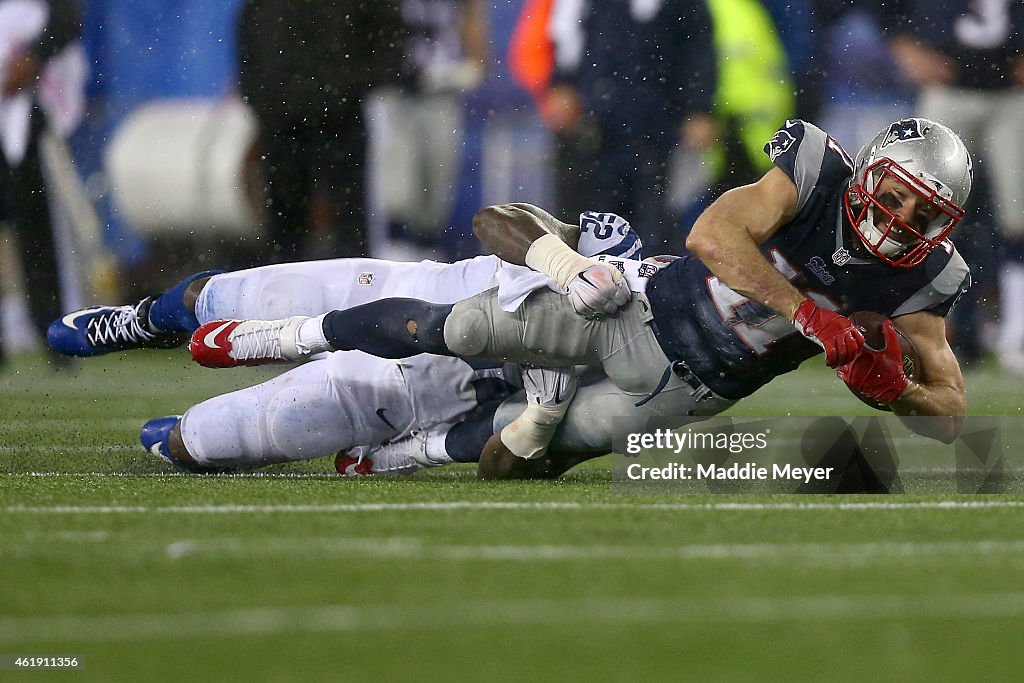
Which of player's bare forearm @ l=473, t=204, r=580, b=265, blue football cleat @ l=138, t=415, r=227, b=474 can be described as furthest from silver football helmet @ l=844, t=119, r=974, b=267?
blue football cleat @ l=138, t=415, r=227, b=474

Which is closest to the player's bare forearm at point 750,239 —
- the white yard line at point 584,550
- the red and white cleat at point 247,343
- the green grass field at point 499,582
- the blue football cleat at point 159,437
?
the green grass field at point 499,582

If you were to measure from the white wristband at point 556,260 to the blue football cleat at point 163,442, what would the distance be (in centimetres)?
103

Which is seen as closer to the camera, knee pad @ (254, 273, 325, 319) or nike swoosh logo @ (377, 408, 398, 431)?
nike swoosh logo @ (377, 408, 398, 431)

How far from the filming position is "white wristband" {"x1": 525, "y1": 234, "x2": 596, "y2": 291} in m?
4.16

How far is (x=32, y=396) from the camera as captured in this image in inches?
276

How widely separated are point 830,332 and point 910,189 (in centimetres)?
38

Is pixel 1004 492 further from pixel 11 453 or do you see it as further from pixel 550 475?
pixel 11 453

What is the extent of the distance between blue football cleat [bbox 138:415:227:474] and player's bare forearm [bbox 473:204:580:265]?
0.93m

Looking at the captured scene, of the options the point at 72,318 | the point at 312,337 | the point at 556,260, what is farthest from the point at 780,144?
the point at 72,318

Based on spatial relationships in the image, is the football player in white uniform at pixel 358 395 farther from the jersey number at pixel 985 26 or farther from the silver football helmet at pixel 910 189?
the jersey number at pixel 985 26

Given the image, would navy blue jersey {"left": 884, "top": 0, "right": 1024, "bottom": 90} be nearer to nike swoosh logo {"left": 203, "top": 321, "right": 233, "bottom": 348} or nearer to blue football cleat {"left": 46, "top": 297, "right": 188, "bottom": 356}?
blue football cleat {"left": 46, "top": 297, "right": 188, "bottom": 356}

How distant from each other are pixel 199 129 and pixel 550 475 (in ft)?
16.4

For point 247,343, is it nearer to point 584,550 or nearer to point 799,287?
point 799,287

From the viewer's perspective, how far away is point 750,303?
157 inches
